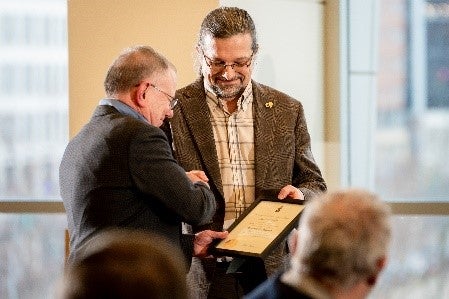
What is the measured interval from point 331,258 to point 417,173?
3166 mm

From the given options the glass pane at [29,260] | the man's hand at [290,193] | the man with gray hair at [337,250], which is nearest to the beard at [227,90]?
the man's hand at [290,193]

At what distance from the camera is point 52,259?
5.28 meters

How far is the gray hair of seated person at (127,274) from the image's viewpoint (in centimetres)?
156

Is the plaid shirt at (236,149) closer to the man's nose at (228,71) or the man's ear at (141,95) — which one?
the man's nose at (228,71)

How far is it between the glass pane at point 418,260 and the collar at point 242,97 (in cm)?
172

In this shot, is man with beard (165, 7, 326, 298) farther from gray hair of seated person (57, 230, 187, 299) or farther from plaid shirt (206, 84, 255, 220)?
gray hair of seated person (57, 230, 187, 299)

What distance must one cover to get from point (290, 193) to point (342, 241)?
1.39 metres

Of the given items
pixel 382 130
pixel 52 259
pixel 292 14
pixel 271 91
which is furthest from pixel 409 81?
pixel 52 259

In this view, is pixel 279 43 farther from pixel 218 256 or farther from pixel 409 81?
pixel 218 256

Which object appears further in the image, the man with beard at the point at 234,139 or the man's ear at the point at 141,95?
the man with beard at the point at 234,139

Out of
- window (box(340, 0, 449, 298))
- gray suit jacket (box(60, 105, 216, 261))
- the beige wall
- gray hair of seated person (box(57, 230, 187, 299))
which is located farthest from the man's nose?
gray hair of seated person (box(57, 230, 187, 299))

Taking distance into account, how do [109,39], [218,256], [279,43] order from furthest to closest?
[279,43] < [109,39] < [218,256]

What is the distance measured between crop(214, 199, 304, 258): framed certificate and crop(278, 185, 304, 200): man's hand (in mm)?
76

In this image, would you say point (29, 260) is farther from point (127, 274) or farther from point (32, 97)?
point (127, 274)
